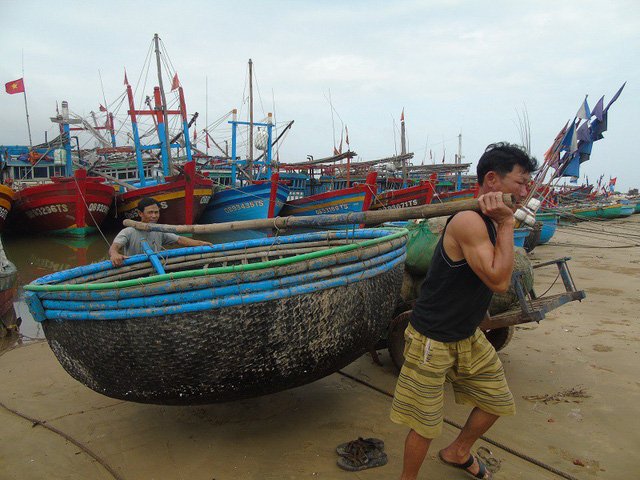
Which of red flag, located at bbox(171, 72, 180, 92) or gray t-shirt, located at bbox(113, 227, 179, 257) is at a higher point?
red flag, located at bbox(171, 72, 180, 92)

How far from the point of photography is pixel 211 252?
375cm

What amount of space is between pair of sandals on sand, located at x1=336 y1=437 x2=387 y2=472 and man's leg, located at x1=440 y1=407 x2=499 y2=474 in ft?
1.14

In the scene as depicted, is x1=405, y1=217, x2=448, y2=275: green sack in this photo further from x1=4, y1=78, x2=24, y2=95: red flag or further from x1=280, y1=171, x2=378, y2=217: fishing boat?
x1=4, y1=78, x2=24, y2=95: red flag

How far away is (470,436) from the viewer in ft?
6.96

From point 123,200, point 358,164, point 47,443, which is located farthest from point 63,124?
point 47,443

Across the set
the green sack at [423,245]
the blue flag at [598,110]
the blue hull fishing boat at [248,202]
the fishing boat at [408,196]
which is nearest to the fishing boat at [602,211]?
the fishing boat at [408,196]

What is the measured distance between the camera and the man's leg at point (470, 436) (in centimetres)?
207

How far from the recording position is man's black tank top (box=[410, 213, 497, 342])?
1.88 meters

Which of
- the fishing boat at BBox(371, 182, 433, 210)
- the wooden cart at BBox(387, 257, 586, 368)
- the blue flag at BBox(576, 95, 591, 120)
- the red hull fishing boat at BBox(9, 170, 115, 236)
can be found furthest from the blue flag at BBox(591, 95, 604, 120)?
the red hull fishing boat at BBox(9, 170, 115, 236)

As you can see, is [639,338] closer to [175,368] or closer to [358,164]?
[175,368]

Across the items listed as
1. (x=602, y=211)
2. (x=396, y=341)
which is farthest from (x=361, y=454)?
(x=602, y=211)

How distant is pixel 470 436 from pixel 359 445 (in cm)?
62

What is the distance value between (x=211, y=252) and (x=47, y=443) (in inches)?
68.7

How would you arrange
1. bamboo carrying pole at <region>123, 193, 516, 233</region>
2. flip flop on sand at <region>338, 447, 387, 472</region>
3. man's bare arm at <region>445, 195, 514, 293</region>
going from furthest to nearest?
flip flop on sand at <region>338, 447, 387, 472</region>
bamboo carrying pole at <region>123, 193, 516, 233</region>
man's bare arm at <region>445, 195, 514, 293</region>
